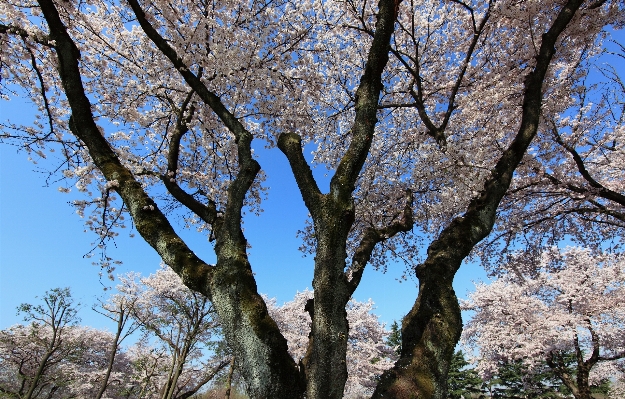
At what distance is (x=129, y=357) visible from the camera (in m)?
25.5

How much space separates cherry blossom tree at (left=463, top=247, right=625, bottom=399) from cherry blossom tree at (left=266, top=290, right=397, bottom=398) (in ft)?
22.9


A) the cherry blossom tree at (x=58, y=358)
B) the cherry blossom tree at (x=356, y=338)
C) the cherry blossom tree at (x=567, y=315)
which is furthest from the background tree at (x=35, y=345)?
the cherry blossom tree at (x=567, y=315)

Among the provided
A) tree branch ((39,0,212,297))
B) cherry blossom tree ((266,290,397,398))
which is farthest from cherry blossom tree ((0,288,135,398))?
tree branch ((39,0,212,297))

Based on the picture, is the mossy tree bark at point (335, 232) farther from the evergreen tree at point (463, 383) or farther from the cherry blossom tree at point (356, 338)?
the evergreen tree at point (463, 383)

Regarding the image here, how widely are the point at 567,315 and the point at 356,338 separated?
1202 centimetres

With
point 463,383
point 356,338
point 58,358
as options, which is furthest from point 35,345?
point 463,383

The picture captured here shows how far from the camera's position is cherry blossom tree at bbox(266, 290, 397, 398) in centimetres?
2045

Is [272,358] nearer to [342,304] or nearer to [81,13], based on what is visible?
[342,304]

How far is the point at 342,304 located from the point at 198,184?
5.46m

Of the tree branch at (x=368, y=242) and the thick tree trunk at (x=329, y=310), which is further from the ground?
the tree branch at (x=368, y=242)

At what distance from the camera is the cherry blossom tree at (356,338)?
20.4 m

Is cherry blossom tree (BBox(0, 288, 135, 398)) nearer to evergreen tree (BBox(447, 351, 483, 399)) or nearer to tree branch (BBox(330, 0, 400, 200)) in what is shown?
tree branch (BBox(330, 0, 400, 200))

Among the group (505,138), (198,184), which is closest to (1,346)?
(198,184)

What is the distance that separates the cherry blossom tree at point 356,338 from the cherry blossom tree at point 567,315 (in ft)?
22.9
